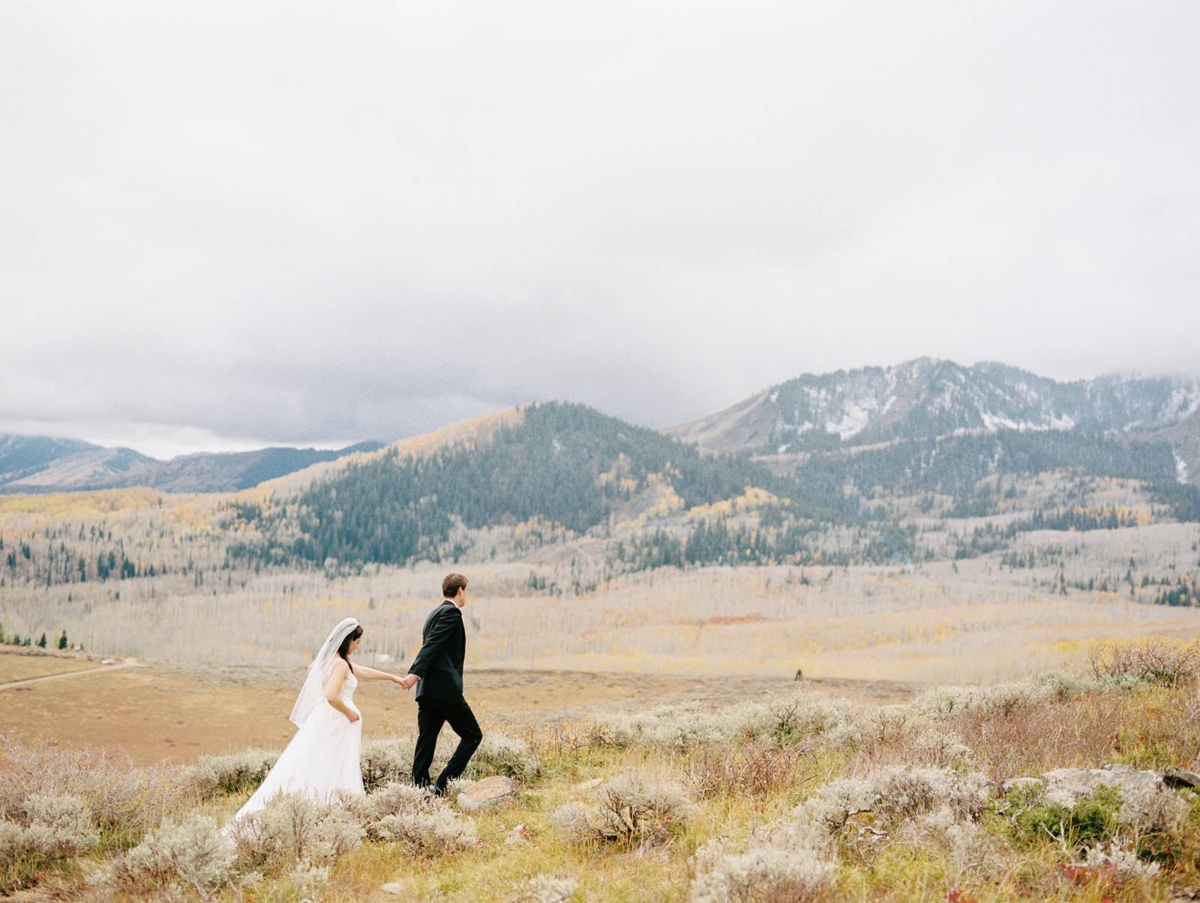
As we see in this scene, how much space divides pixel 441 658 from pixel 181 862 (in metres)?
3.08

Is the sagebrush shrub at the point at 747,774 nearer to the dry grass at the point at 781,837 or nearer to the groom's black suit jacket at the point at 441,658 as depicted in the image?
the dry grass at the point at 781,837

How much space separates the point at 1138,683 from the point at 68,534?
224 m

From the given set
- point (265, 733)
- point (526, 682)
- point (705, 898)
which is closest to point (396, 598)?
point (526, 682)

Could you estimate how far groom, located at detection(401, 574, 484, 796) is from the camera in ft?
26.2

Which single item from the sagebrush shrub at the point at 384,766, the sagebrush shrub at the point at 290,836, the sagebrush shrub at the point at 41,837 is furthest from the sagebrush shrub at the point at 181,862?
the sagebrush shrub at the point at 384,766

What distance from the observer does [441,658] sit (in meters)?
8.08

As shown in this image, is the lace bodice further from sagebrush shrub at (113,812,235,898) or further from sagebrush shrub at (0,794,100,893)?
sagebrush shrub at (0,794,100,893)

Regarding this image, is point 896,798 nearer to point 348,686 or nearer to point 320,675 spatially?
point 348,686

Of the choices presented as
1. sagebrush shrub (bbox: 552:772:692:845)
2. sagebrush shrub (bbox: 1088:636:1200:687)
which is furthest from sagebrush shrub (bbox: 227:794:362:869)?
sagebrush shrub (bbox: 1088:636:1200:687)

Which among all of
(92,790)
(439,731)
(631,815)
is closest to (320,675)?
(439,731)

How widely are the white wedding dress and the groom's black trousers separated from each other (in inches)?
28.8

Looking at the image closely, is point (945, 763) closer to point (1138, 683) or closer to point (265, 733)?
point (1138, 683)

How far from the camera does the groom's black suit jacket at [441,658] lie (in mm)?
7977

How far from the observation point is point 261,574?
177625 millimetres
